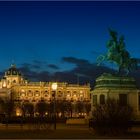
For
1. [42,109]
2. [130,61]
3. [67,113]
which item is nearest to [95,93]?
[130,61]

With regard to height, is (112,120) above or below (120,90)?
below

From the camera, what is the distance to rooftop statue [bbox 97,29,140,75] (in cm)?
6619

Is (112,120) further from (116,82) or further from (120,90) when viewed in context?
(116,82)

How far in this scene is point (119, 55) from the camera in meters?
66.2

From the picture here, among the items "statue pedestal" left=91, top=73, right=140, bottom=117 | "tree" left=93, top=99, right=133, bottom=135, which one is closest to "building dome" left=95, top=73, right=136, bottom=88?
"statue pedestal" left=91, top=73, right=140, bottom=117

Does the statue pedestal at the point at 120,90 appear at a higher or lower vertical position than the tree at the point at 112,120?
higher

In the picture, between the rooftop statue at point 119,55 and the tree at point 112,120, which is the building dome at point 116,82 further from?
the tree at point 112,120

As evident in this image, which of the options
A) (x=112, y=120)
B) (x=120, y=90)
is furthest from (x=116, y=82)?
(x=112, y=120)

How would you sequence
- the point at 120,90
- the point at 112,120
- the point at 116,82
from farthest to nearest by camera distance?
the point at 116,82, the point at 120,90, the point at 112,120

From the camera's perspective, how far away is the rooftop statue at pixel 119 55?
6619 centimetres

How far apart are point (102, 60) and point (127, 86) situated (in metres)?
5.30

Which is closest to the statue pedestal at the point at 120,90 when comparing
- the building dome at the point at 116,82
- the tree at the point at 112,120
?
the building dome at the point at 116,82

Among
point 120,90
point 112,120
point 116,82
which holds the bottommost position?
point 112,120

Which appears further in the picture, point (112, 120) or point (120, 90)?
point (120, 90)
